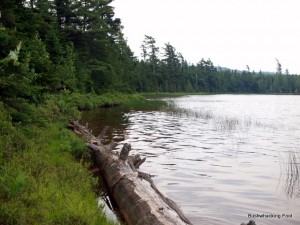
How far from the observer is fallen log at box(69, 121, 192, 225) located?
6273 mm

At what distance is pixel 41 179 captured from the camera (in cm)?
729

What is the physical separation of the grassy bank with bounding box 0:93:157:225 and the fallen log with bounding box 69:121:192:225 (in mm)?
674

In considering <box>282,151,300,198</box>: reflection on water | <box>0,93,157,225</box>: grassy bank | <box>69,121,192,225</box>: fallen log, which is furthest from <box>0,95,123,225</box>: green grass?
<box>282,151,300,198</box>: reflection on water

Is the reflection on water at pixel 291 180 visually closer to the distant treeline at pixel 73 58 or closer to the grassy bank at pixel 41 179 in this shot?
the grassy bank at pixel 41 179

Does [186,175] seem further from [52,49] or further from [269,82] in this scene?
[269,82]

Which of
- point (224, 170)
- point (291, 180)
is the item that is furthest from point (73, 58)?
point (291, 180)

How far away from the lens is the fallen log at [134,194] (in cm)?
627

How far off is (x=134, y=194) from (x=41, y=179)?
2.07 meters

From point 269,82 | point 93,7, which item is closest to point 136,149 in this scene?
point 93,7

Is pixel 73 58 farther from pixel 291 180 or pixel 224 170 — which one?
pixel 291 180

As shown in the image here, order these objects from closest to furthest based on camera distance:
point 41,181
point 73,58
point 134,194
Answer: point 41,181 < point 134,194 < point 73,58

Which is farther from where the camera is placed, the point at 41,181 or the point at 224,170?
the point at 224,170

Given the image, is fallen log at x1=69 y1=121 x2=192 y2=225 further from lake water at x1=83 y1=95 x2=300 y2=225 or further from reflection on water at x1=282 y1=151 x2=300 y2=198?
reflection on water at x1=282 y1=151 x2=300 y2=198

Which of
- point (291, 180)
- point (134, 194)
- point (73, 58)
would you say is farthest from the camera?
point (73, 58)
